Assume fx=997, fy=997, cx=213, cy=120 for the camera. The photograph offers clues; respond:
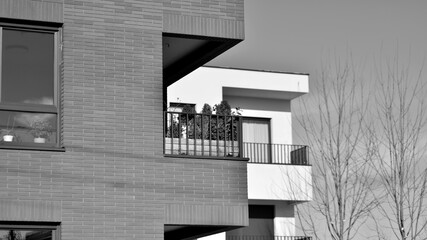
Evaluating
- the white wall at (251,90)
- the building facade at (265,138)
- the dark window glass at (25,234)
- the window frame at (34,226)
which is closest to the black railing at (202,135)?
the window frame at (34,226)

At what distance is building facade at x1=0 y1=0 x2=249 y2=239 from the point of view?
15781mm

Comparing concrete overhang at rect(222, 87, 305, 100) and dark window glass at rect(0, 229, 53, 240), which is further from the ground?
concrete overhang at rect(222, 87, 305, 100)

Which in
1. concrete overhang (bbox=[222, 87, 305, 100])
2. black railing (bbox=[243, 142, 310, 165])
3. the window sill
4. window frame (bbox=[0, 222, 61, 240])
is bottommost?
window frame (bbox=[0, 222, 61, 240])

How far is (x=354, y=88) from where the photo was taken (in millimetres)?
29000

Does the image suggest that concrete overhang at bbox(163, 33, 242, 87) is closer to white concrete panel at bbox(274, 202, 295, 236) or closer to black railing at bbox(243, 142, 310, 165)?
black railing at bbox(243, 142, 310, 165)

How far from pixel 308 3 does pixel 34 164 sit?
1605 centimetres

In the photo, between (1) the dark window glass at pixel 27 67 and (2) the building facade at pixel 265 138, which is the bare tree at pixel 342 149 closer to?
(2) the building facade at pixel 265 138

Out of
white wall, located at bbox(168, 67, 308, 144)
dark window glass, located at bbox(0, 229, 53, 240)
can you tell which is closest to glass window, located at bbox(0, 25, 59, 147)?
dark window glass, located at bbox(0, 229, 53, 240)

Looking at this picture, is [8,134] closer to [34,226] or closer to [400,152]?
[34,226]

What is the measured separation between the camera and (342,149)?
93.9 feet

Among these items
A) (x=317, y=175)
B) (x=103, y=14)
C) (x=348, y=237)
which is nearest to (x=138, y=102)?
(x=103, y=14)

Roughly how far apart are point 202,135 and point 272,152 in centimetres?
1801

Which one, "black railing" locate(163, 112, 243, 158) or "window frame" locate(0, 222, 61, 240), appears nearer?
"window frame" locate(0, 222, 61, 240)

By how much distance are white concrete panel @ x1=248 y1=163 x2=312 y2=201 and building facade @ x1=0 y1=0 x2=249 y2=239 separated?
16.7 metres
